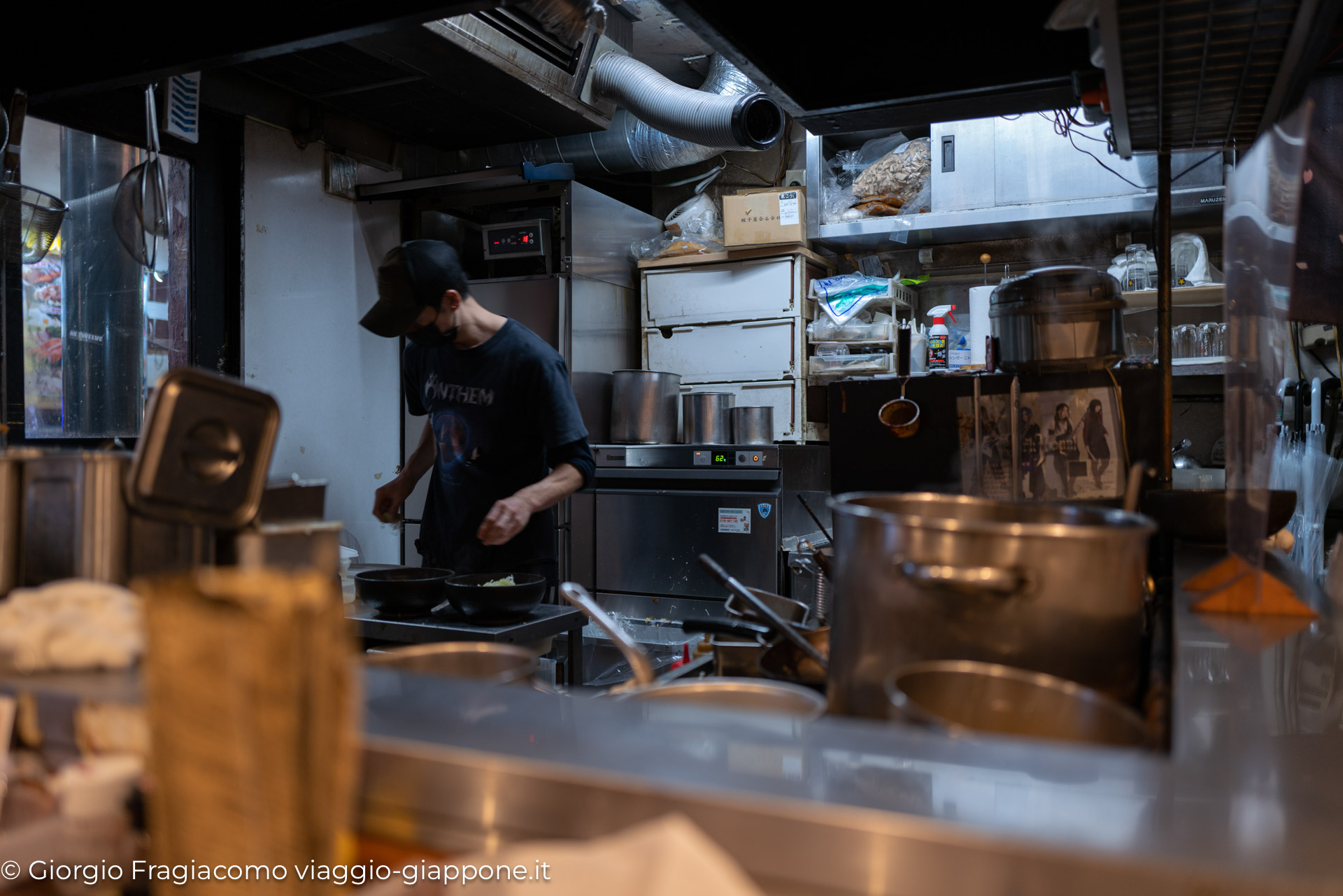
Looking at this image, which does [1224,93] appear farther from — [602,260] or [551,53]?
[602,260]

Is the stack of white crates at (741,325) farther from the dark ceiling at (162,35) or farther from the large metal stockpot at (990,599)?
the large metal stockpot at (990,599)

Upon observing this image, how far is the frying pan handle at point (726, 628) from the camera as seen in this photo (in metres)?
1.30

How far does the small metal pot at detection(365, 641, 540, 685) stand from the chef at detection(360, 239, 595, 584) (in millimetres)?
1764

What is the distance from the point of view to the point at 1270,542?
1.85 m

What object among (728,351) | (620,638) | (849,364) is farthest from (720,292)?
(620,638)

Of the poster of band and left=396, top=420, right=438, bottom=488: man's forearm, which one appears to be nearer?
the poster of band

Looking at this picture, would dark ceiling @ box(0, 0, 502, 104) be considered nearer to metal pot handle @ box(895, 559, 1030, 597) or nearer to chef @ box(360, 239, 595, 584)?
chef @ box(360, 239, 595, 584)

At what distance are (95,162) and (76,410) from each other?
3.11 feet

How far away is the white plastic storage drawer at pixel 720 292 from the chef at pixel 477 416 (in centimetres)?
195

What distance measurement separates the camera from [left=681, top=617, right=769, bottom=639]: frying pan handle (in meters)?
1.30

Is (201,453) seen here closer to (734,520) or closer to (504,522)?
(504,522)

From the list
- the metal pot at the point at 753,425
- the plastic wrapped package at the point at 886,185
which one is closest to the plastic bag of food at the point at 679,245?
the plastic wrapped package at the point at 886,185

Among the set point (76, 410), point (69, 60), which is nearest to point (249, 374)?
point (76, 410)

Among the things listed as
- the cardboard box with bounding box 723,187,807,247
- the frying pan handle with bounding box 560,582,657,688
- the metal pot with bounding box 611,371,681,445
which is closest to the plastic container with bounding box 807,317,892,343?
the cardboard box with bounding box 723,187,807,247
